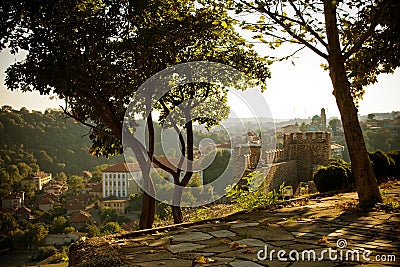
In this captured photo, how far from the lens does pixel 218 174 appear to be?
9.62m

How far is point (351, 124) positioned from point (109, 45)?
3931mm

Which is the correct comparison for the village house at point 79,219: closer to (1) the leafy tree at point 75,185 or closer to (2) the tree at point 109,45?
(1) the leafy tree at point 75,185

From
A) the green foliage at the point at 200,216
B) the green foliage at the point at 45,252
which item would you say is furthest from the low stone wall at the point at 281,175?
the green foliage at the point at 45,252

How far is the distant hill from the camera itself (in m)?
15.7

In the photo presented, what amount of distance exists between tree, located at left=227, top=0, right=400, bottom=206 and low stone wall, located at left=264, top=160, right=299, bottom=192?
587 cm

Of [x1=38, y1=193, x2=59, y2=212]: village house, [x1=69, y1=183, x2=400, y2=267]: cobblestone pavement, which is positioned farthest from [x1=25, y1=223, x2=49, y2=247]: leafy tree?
[x1=69, y1=183, x2=400, y2=267]: cobblestone pavement

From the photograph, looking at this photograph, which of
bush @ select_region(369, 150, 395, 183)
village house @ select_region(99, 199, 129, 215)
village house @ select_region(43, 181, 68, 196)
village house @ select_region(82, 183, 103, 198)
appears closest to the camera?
bush @ select_region(369, 150, 395, 183)

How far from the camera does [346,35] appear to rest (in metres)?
6.29

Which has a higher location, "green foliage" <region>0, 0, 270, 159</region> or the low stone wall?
"green foliage" <region>0, 0, 270, 159</region>

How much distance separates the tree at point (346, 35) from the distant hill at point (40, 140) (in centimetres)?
1151

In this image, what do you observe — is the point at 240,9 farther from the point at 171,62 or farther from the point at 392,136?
the point at 392,136

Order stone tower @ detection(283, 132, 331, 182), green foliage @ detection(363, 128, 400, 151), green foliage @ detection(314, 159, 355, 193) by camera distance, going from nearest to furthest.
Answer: green foliage @ detection(314, 159, 355, 193), green foliage @ detection(363, 128, 400, 151), stone tower @ detection(283, 132, 331, 182)

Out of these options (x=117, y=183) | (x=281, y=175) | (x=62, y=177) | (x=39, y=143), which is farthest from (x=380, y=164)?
(x=62, y=177)

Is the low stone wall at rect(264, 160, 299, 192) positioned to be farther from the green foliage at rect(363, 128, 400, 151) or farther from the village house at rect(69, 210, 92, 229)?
the village house at rect(69, 210, 92, 229)
